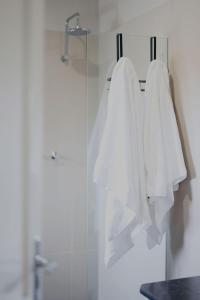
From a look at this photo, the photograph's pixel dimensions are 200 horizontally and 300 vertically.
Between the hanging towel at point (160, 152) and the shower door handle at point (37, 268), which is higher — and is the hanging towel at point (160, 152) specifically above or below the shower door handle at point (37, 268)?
above

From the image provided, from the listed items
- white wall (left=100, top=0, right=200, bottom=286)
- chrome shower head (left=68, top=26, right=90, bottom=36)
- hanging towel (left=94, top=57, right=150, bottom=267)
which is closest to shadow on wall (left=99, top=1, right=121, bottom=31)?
chrome shower head (left=68, top=26, right=90, bottom=36)

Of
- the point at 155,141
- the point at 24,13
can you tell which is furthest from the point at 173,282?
the point at 24,13

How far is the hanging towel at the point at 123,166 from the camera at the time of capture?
187 centimetres

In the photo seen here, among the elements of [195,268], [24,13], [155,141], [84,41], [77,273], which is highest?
[84,41]

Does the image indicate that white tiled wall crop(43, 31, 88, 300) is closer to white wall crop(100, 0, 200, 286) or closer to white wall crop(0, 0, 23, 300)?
white wall crop(100, 0, 200, 286)

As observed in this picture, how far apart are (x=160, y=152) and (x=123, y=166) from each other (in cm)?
21

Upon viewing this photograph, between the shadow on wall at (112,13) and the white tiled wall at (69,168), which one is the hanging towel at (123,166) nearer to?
the white tiled wall at (69,168)

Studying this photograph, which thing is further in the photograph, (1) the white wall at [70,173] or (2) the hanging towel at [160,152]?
(1) the white wall at [70,173]

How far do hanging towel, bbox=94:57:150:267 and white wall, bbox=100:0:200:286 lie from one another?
21cm

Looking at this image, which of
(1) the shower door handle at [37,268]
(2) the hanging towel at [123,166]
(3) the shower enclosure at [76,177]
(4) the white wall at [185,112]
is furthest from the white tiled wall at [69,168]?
(1) the shower door handle at [37,268]

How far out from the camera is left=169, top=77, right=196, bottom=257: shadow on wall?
6.40 ft

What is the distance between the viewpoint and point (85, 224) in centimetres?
240

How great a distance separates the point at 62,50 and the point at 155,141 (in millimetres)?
924

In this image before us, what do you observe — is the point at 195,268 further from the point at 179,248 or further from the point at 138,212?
the point at 138,212
